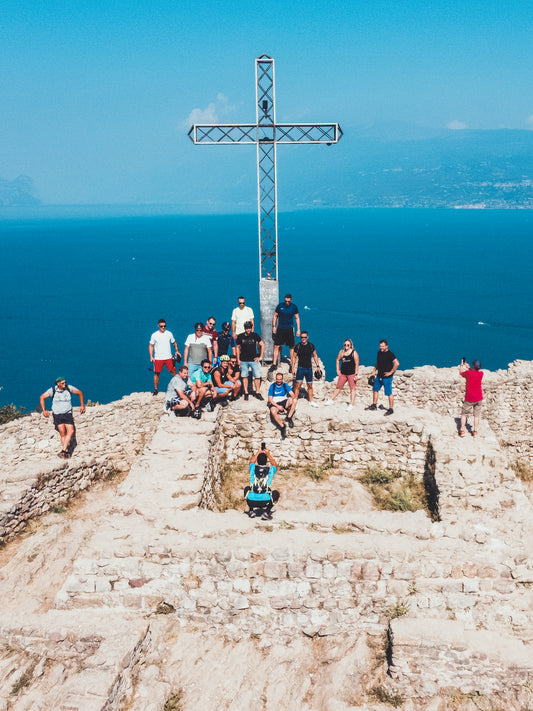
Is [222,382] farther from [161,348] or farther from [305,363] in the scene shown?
[305,363]

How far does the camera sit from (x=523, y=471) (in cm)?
1761

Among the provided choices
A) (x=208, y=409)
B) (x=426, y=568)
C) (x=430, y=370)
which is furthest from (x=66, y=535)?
(x=430, y=370)

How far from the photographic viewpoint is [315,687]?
9266 mm

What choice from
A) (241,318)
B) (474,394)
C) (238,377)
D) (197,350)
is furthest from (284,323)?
(474,394)

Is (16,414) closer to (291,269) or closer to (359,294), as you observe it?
(359,294)

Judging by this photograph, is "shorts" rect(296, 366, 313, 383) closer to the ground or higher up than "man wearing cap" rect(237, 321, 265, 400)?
closer to the ground

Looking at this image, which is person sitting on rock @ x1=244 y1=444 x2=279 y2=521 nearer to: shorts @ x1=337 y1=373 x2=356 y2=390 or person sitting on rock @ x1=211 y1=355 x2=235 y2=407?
person sitting on rock @ x1=211 y1=355 x2=235 y2=407

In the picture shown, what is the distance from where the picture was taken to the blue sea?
69125 mm

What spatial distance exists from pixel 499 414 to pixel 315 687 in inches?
529

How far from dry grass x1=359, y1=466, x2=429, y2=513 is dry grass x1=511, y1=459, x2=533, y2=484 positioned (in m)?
4.87

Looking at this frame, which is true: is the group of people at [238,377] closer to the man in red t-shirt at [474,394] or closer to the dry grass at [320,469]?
the man in red t-shirt at [474,394]

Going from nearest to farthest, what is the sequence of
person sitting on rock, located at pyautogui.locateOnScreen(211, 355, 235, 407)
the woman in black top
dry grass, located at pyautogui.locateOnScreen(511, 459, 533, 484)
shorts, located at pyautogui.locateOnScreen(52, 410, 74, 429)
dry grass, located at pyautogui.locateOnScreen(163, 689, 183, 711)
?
1. dry grass, located at pyautogui.locateOnScreen(163, 689, 183, 711)
2. shorts, located at pyautogui.locateOnScreen(52, 410, 74, 429)
3. the woman in black top
4. person sitting on rock, located at pyautogui.locateOnScreen(211, 355, 235, 407)
5. dry grass, located at pyautogui.locateOnScreen(511, 459, 533, 484)

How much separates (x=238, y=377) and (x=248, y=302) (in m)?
73.8

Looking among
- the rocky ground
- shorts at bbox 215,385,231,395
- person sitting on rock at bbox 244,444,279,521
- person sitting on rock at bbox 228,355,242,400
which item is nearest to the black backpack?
person sitting on rock at bbox 244,444,279,521
